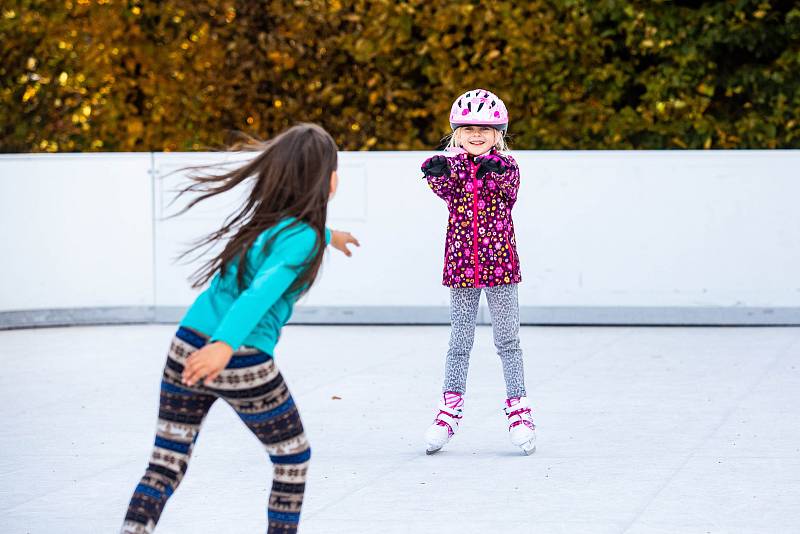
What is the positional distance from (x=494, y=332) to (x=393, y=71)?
7.18 meters

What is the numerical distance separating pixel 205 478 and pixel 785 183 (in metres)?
6.65

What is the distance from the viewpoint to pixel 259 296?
11.9 ft

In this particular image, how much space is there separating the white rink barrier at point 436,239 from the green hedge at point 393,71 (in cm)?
111

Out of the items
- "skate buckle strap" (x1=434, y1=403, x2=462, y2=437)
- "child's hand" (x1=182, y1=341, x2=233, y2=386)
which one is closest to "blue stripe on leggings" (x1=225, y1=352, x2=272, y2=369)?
"child's hand" (x1=182, y1=341, x2=233, y2=386)

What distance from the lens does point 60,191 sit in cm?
1116

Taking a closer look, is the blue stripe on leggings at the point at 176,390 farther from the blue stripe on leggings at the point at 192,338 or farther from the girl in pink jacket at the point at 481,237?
the girl in pink jacket at the point at 481,237

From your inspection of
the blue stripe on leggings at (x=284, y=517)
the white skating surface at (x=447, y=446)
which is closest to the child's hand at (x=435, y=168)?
the white skating surface at (x=447, y=446)

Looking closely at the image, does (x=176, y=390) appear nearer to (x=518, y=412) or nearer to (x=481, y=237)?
(x=481, y=237)

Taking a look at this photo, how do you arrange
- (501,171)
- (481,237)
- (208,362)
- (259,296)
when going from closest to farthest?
(208,362)
(259,296)
(501,171)
(481,237)

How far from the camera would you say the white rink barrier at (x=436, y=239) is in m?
10.9

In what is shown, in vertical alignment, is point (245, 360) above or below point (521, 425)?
above

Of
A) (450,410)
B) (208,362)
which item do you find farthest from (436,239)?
(208,362)

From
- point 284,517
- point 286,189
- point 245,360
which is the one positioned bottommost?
point 284,517

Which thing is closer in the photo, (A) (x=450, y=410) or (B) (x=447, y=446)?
(A) (x=450, y=410)
